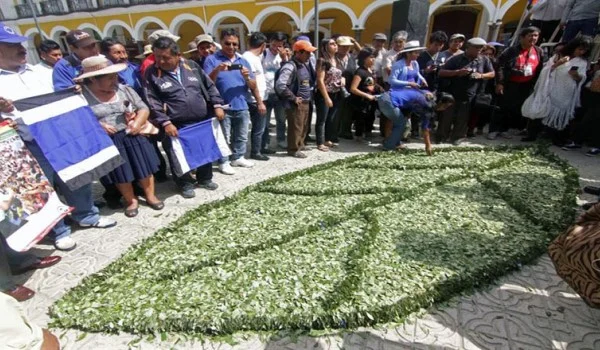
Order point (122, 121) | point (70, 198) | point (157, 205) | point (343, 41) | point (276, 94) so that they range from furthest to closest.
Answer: point (343, 41) → point (276, 94) → point (157, 205) → point (122, 121) → point (70, 198)

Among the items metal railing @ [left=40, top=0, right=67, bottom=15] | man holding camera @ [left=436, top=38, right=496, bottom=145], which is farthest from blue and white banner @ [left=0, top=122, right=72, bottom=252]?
metal railing @ [left=40, top=0, right=67, bottom=15]

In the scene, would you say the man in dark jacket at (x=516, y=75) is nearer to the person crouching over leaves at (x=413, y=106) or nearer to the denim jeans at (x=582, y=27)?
the denim jeans at (x=582, y=27)

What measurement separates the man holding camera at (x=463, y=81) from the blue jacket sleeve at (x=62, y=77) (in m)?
5.42

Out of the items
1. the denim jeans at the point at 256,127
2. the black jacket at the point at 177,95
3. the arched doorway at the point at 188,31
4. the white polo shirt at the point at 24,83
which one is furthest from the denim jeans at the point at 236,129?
the arched doorway at the point at 188,31

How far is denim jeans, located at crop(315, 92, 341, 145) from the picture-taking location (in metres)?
5.72

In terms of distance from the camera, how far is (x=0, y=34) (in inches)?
108

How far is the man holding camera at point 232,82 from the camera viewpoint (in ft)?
15.1

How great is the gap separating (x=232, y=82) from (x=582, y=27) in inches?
255

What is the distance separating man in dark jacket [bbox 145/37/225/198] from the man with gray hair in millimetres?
3523

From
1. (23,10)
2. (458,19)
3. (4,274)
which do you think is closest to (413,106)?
(4,274)

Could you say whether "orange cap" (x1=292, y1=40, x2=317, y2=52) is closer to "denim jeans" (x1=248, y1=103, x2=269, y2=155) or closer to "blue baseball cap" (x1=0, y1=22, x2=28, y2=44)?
"denim jeans" (x1=248, y1=103, x2=269, y2=155)

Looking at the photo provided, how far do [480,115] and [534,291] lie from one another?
473 cm

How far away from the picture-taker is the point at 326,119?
614cm

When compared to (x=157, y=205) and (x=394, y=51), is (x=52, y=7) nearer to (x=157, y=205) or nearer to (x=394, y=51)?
(x=394, y=51)
